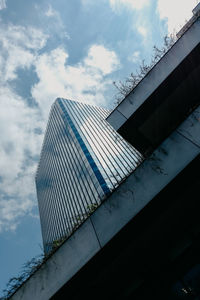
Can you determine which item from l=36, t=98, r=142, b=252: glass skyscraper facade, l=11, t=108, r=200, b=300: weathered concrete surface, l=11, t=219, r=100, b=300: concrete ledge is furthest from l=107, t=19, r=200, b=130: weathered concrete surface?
l=36, t=98, r=142, b=252: glass skyscraper facade

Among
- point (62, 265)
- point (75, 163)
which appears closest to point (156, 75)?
point (62, 265)

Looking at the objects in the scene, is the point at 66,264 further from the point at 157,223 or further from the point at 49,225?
the point at 49,225

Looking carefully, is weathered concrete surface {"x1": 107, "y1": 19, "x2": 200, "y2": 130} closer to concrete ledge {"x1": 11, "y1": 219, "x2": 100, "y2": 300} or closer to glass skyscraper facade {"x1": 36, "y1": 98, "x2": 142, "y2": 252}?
concrete ledge {"x1": 11, "y1": 219, "x2": 100, "y2": 300}

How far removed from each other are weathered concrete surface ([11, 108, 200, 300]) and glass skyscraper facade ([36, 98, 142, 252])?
34.0m

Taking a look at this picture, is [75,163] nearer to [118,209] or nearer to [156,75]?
[156,75]

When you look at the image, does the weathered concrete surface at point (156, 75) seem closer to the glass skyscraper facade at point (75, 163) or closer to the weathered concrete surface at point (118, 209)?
the weathered concrete surface at point (118, 209)

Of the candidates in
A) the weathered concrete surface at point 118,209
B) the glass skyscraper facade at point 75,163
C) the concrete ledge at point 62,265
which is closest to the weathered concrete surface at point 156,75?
the weathered concrete surface at point 118,209

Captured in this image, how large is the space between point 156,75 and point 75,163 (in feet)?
158

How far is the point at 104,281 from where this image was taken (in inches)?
192

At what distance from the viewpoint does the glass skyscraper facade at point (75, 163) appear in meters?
46.5

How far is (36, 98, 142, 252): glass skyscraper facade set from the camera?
46.5 metres

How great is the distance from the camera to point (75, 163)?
53.6 meters

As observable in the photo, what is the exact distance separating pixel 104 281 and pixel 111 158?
4578 cm

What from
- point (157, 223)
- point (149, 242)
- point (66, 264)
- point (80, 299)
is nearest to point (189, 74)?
point (157, 223)
